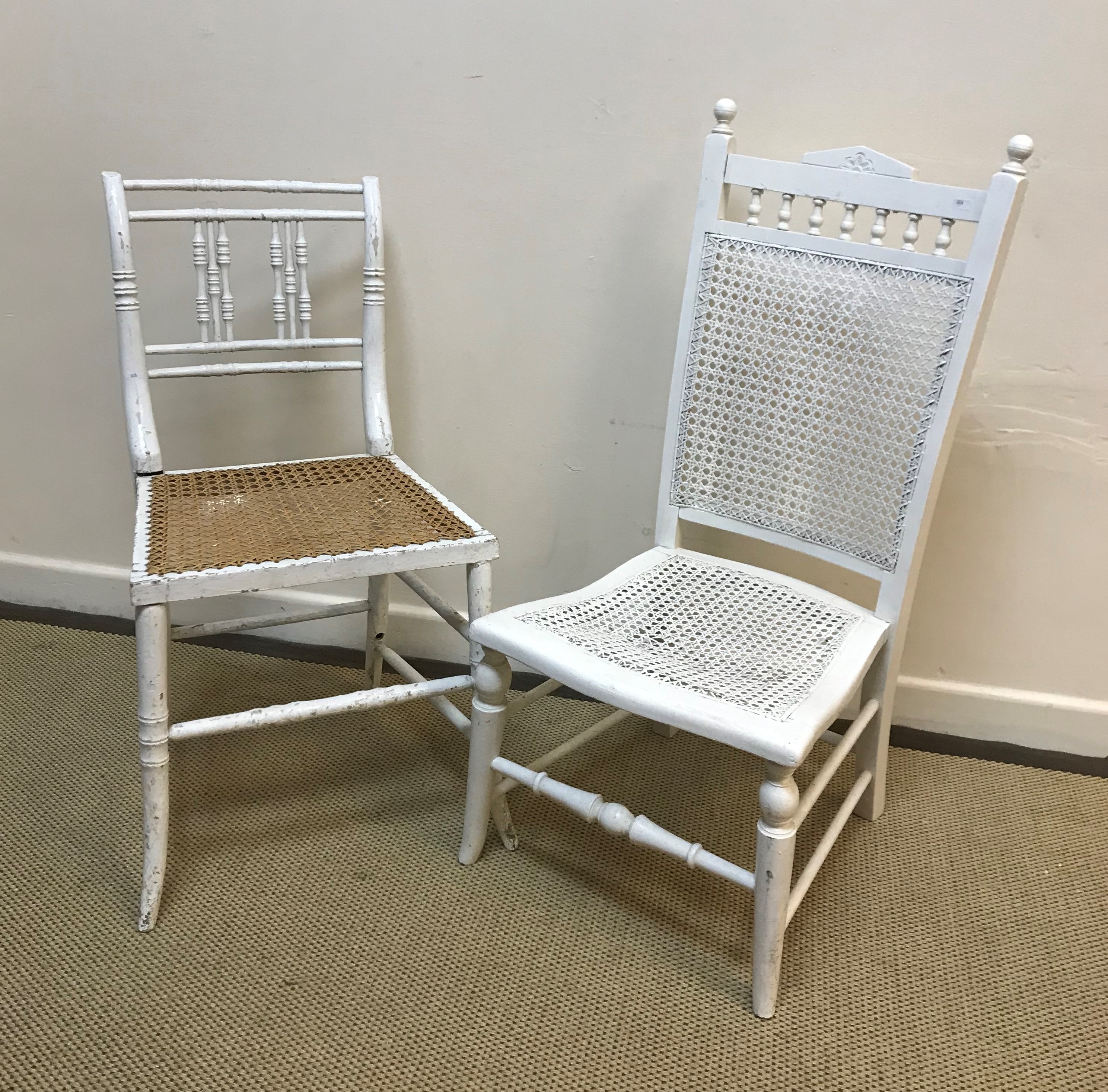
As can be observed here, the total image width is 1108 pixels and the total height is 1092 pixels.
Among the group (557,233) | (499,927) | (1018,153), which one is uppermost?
(1018,153)

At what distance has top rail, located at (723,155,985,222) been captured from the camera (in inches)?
40.6

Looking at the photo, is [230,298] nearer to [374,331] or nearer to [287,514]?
[374,331]

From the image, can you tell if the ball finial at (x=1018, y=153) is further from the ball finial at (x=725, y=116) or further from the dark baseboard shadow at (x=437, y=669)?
the dark baseboard shadow at (x=437, y=669)

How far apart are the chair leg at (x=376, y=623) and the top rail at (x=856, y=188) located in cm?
78

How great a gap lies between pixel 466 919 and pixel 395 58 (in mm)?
1183

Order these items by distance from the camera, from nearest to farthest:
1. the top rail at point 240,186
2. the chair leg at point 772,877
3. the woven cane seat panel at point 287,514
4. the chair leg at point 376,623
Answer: the chair leg at point 772,877 < the woven cane seat panel at point 287,514 < the top rail at point 240,186 < the chair leg at point 376,623

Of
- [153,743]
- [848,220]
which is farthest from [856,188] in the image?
[153,743]

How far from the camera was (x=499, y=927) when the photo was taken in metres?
1.17

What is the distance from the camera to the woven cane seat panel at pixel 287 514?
107 centimetres

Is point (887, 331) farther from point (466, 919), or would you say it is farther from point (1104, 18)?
point (466, 919)

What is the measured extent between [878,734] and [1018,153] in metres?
0.73

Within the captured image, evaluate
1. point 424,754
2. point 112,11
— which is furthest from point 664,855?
point 112,11

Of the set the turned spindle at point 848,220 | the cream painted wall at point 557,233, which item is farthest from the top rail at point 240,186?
the turned spindle at point 848,220

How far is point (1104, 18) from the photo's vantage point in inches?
46.1
